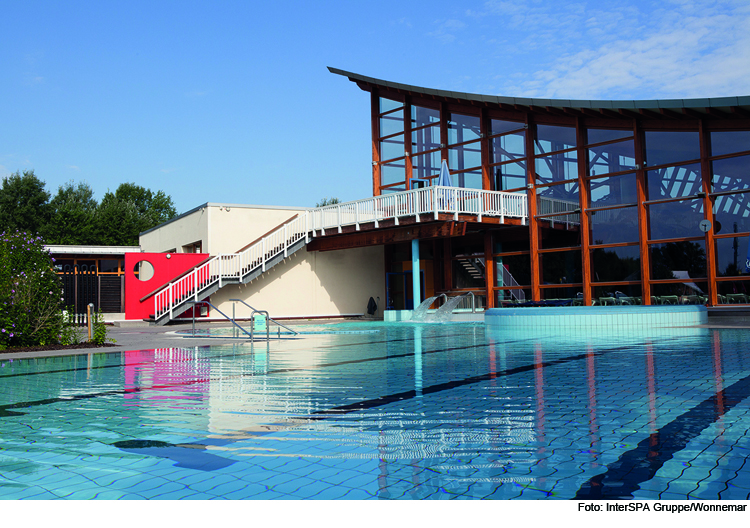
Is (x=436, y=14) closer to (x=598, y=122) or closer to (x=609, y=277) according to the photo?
(x=598, y=122)

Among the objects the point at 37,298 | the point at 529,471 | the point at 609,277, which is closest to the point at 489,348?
the point at 529,471

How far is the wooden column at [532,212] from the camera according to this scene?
72.8 ft

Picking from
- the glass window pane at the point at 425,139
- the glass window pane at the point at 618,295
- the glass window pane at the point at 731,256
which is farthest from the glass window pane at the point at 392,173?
the glass window pane at the point at 731,256

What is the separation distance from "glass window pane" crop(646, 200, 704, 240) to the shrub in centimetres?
1689

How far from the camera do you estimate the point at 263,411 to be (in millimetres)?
5195

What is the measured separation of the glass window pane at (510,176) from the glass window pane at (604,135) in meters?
2.66

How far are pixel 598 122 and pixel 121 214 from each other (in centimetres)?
4683

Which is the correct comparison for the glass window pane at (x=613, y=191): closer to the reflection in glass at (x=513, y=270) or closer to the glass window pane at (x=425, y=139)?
the reflection in glass at (x=513, y=270)

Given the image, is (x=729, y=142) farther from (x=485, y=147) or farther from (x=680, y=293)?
(x=485, y=147)

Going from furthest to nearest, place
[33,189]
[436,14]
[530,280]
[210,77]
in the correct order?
1. [33,189]
2. [210,77]
3. [530,280]
4. [436,14]

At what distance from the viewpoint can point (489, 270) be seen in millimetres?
23719

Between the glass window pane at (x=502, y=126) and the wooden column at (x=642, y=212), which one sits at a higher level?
the glass window pane at (x=502, y=126)

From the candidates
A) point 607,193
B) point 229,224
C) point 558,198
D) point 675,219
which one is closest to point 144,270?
point 229,224
